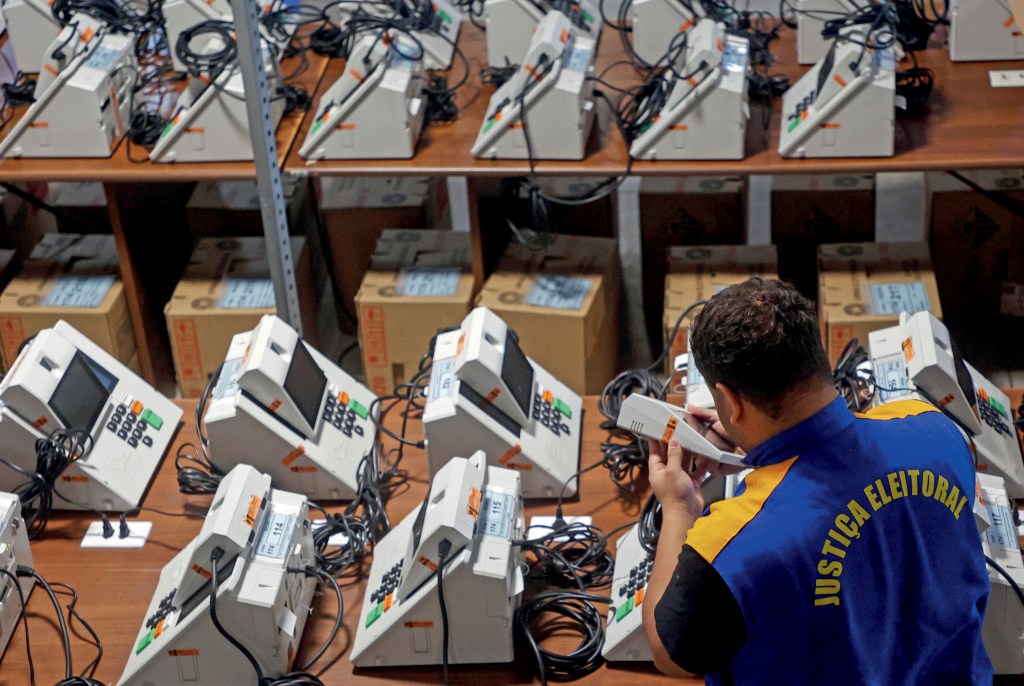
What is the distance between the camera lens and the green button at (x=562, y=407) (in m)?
2.81

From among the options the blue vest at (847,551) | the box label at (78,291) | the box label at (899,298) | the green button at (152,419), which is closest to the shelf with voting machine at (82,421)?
the green button at (152,419)

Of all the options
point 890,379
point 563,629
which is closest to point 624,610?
point 563,629

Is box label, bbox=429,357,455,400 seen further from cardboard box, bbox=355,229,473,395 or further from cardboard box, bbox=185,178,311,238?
cardboard box, bbox=185,178,311,238

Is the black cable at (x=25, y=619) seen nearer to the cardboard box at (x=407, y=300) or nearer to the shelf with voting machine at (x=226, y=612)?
the shelf with voting machine at (x=226, y=612)

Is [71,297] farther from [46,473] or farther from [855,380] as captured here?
[855,380]

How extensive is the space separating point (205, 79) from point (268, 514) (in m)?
1.67

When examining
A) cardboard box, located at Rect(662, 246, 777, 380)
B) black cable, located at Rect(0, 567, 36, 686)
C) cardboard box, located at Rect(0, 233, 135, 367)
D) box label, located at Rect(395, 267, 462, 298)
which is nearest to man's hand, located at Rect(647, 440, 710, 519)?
black cable, located at Rect(0, 567, 36, 686)

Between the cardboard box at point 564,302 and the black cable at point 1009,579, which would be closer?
the black cable at point 1009,579

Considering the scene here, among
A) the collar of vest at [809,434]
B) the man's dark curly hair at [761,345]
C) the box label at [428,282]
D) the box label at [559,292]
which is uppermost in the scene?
the man's dark curly hair at [761,345]

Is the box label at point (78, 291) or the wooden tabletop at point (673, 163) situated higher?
the wooden tabletop at point (673, 163)

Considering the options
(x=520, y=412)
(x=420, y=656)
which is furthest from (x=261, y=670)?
(x=520, y=412)

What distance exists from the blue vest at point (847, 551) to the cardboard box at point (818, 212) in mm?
2373

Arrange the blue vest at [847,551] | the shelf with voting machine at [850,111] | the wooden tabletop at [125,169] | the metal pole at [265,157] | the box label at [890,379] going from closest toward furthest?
the blue vest at [847,551]
the box label at [890,379]
the metal pole at [265,157]
the shelf with voting machine at [850,111]
the wooden tabletop at [125,169]

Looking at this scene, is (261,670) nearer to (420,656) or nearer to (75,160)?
(420,656)
